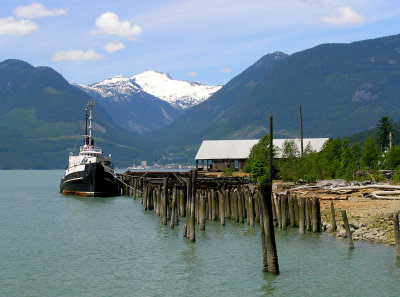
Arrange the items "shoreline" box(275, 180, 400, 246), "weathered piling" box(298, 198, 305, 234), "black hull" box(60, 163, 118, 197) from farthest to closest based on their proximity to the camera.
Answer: "black hull" box(60, 163, 118, 197) < "weathered piling" box(298, 198, 305, 234) < "shoreline" box(275, 180, 400, 246)

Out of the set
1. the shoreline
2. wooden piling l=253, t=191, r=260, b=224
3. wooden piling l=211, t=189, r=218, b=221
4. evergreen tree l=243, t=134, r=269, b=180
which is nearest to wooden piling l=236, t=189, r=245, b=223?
wooden piling l=253, t=191, r=260, b=224

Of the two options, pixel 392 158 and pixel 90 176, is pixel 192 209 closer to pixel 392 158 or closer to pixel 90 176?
pixel 392 158

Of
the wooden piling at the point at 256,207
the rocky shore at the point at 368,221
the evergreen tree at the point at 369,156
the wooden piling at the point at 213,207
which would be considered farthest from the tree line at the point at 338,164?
the wooden piling at the point at 213,207

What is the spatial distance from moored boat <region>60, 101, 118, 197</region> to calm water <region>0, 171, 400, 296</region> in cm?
2832

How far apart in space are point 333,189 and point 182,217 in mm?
14066

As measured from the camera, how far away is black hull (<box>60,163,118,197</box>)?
234 ft

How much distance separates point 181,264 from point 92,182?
44628mm

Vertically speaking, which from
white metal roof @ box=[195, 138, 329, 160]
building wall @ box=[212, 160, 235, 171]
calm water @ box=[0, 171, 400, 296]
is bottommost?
calm water @ box=[0, 171, 400, 296]

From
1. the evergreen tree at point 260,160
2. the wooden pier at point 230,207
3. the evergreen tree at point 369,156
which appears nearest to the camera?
the wooden pier at point 230,207

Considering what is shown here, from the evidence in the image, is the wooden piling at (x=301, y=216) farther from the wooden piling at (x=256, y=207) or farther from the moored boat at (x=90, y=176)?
the moored boat at (x=90, y=176)

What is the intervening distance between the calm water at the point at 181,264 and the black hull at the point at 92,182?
28.1 meters

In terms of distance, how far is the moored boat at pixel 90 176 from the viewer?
7156cm

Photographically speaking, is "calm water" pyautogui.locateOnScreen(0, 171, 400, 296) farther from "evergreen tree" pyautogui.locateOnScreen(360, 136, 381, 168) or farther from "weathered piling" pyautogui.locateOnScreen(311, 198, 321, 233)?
"evergreen tree" pyautogui.locateOnScreen(360, 136, 381, 168)

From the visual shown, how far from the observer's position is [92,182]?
7181 cm
